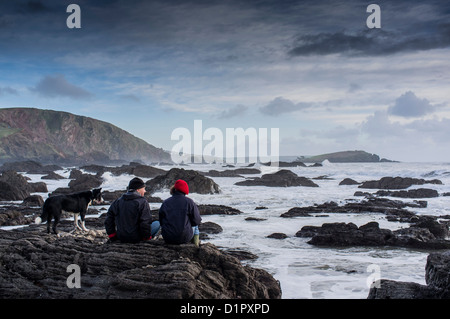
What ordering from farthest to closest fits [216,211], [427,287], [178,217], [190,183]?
[190,183] → [216,211] → [178,217] → [427,287]

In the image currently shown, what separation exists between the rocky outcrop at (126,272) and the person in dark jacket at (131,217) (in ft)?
0.62

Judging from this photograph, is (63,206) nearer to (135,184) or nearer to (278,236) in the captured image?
(135,184)

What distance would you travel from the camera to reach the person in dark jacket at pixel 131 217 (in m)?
6.37

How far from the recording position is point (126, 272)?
5.37 meters

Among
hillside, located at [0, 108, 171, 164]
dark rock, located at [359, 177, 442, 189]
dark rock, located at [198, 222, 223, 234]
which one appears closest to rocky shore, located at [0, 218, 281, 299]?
dark rock, located at [198, 222, 223, 234]

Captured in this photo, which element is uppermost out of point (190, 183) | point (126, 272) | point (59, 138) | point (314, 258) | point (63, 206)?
point (59, 138)

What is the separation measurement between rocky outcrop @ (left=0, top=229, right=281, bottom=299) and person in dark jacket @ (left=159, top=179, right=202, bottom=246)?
165mm

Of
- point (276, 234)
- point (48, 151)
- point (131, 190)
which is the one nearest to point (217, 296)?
point (131, 190)

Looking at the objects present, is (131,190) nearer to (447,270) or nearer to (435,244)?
(447,270)

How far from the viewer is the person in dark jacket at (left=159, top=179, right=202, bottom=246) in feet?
20.6

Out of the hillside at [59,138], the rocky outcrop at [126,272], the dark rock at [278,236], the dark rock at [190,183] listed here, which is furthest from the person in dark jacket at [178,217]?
the hillside at [59,138]

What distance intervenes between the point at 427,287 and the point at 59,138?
166165mm

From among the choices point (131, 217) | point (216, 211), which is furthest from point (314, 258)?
point (216, 211)
